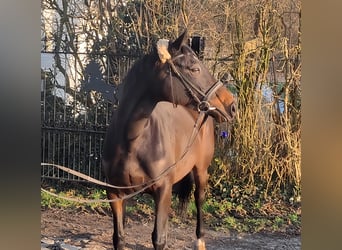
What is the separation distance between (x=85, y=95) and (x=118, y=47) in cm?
41

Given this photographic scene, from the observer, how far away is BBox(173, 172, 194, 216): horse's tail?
11.2 ft

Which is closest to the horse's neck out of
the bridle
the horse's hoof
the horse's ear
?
the bridle

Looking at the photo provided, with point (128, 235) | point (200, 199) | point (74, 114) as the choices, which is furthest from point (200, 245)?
point (74, 114)

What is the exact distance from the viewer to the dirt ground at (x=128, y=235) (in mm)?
3322

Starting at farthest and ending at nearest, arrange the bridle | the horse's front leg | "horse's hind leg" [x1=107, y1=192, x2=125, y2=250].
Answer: "horse's hind leg" [x1=107, y1=192, x2=125, y2=250] < the horse's front leg < the bridle

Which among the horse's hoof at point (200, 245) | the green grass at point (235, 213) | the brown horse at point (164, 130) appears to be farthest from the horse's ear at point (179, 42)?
the horse's hoof at point (200, 245)

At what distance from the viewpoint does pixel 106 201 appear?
351 centimetres

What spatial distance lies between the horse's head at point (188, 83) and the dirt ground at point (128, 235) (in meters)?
0.80

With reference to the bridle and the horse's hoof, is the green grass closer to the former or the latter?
the horse's hoof

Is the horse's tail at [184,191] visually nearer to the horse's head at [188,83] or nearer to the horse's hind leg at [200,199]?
the horse's hind leg at [200,199]

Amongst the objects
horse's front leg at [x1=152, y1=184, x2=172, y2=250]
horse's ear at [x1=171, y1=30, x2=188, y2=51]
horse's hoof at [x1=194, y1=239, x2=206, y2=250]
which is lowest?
horse's hoof at [x1=194, y1=239, x2=206, y2=250]

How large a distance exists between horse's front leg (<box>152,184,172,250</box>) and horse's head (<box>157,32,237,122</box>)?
1.87 feet
